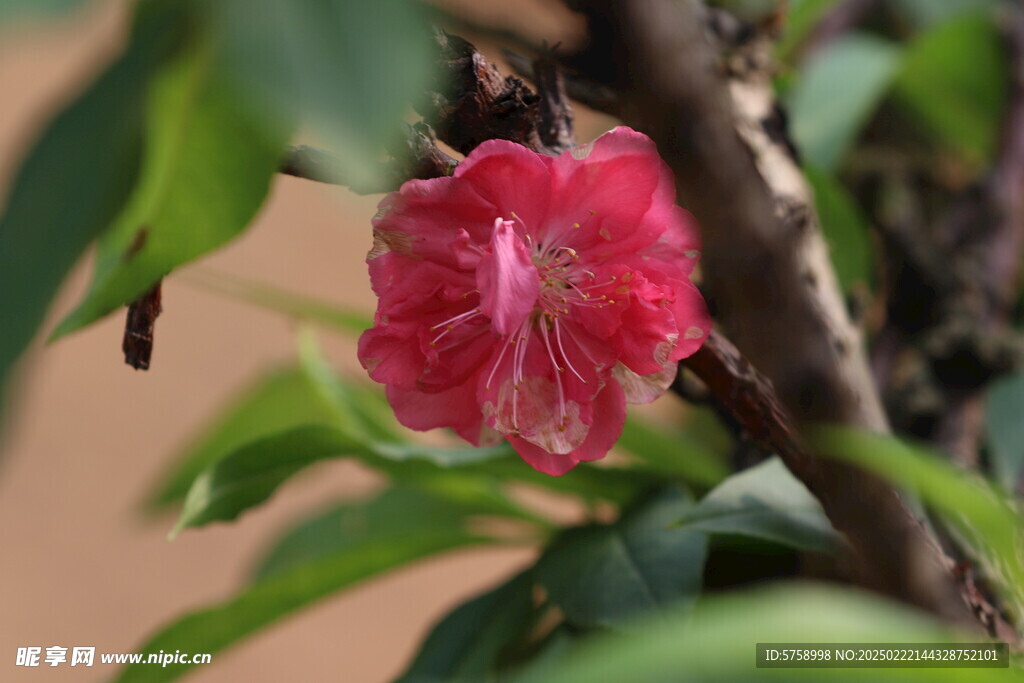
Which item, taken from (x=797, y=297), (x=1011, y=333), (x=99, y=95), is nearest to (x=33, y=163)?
(x=99, y=95)

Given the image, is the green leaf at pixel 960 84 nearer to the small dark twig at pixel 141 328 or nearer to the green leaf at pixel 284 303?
the green leaf at pixel 284 303

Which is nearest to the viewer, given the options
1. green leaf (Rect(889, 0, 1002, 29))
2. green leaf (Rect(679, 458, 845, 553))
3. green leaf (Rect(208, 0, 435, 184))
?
green leaf (Rect(208, 0, 435, 184))

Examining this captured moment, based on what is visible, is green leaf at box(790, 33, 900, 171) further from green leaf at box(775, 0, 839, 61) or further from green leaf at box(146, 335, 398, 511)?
green leaf at box(146, 335, 398, 511)

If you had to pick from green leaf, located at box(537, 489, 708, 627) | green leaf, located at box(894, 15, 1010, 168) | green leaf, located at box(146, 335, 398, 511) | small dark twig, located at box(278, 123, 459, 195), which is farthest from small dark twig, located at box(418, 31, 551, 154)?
green leaf, located at box(894, 15, 1010, 168)

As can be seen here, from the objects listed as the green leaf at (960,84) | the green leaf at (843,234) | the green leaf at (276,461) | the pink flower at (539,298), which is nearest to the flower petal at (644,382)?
the pink flower at (539,298)

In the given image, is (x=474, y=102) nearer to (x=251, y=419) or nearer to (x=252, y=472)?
(x=252, y=472)

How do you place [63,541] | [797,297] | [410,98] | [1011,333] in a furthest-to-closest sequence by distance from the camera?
[63,541] < [1011,333] < [797,297] < [410,98]

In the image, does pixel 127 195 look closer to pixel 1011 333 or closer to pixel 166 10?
pixel 166 10
